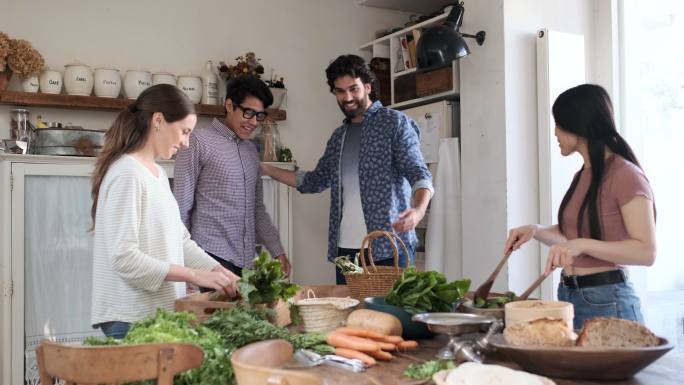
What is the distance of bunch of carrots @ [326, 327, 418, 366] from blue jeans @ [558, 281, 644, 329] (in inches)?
31.3

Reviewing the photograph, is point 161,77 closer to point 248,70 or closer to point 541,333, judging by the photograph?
point 248,70

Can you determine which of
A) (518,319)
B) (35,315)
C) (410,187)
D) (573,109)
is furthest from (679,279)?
(35,315)

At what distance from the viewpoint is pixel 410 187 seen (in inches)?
135

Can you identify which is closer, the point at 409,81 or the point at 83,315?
the point at 83,315

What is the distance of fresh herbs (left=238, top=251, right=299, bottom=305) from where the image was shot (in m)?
2.05

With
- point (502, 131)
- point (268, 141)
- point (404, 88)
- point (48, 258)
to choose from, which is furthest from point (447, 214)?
point (48, 258)

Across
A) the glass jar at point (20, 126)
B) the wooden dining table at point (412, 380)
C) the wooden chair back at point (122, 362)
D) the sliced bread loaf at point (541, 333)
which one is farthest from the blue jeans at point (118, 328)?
the glass jar at point (20, 126)

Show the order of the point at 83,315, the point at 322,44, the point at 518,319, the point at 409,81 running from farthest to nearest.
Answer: the point at 322,44
the point at 409,81
the point at 83,315
the point at 518,319

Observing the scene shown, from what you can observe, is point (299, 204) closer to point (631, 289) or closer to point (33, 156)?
point (33, 156)

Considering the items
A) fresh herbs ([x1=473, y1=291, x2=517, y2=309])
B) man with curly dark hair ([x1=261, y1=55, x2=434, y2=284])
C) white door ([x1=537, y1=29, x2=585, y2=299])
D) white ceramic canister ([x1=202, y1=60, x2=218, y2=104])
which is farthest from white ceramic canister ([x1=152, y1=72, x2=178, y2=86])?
fresh herbs ([x1=473, y1=291, x2=517, y2=309])

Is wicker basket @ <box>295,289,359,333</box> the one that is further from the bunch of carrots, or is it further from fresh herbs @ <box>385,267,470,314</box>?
the bunch of carrots

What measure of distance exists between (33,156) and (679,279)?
12.0 ft

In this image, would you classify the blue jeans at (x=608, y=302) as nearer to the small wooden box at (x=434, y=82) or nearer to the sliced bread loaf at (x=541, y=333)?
the sliced bread loaf at (x=541, y=333)

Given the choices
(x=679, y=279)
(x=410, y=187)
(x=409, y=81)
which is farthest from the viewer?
(x=409, y=81)
